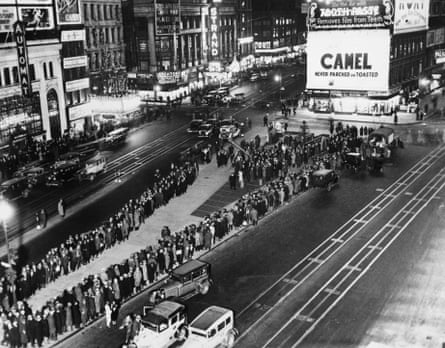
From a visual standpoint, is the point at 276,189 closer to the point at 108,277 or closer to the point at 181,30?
the point at 108,277

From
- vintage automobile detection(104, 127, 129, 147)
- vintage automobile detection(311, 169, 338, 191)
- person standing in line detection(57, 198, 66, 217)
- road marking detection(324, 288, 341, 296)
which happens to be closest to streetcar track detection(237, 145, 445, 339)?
road marking detection(324, 288, 341, 296)

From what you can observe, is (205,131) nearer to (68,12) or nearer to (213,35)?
(68,12)

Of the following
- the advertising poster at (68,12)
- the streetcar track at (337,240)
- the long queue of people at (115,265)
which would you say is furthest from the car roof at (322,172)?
the advertising poster at (68,12)

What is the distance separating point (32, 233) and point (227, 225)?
40.6ft

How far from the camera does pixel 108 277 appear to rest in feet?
91.1

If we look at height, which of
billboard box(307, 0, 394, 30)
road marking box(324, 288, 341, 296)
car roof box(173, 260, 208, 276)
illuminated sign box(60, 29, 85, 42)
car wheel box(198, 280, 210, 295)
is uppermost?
billboard box(307, 0, 394, 30)

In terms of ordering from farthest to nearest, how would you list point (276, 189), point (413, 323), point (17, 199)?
point (17, 199) → point (276, 189) → point (413, 323)

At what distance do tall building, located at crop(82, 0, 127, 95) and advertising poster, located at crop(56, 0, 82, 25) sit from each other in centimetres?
1201

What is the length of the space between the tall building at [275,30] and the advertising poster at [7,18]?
3392 inches

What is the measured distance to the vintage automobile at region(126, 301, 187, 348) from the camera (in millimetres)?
22453

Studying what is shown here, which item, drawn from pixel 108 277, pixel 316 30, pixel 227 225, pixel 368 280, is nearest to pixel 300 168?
pixel 227 225

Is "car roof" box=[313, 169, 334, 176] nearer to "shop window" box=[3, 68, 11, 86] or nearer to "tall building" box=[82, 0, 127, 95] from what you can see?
"shop window" box=[3, 68, 11, 86]

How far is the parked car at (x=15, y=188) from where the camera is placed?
1751 inches

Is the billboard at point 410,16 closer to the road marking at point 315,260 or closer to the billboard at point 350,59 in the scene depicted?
the billboard at point 350,59
